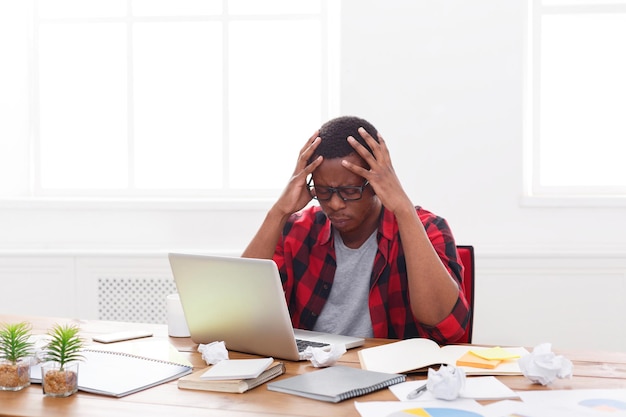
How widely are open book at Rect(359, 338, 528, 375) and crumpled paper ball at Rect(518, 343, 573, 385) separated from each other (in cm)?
6

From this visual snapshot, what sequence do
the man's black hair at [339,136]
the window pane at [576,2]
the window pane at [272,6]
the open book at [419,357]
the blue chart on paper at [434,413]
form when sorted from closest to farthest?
the blue chart on paper at [434,413] → the open book at [419,357] → the man's black hair at [339,136] → the window pane at [576,2] → the window pane at [272,6]

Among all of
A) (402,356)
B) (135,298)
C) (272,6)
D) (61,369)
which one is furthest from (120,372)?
(272,6)

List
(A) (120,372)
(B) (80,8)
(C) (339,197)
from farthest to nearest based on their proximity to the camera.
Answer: (B) (80,8) → (C) (339,197) → (A) (120,372)

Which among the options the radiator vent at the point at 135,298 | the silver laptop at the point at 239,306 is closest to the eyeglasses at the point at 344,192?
the silver laptop at the point at 239,306

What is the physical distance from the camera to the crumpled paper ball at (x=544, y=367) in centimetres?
145

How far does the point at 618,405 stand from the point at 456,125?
2062mm

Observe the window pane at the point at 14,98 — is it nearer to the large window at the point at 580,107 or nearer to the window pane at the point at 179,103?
the window pane at the point at 179,103

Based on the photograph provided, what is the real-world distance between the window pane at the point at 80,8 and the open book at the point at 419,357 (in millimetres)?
2588

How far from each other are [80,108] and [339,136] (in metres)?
2.13

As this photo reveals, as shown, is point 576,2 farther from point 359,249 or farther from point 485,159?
point 359,249

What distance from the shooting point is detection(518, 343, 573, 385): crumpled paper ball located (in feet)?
4.75

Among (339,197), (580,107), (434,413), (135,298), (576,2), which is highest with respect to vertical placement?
(576,2)

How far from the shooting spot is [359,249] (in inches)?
83.7

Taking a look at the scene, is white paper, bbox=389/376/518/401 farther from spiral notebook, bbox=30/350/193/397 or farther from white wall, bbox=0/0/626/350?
white wall, bbox=0/0/626/350
